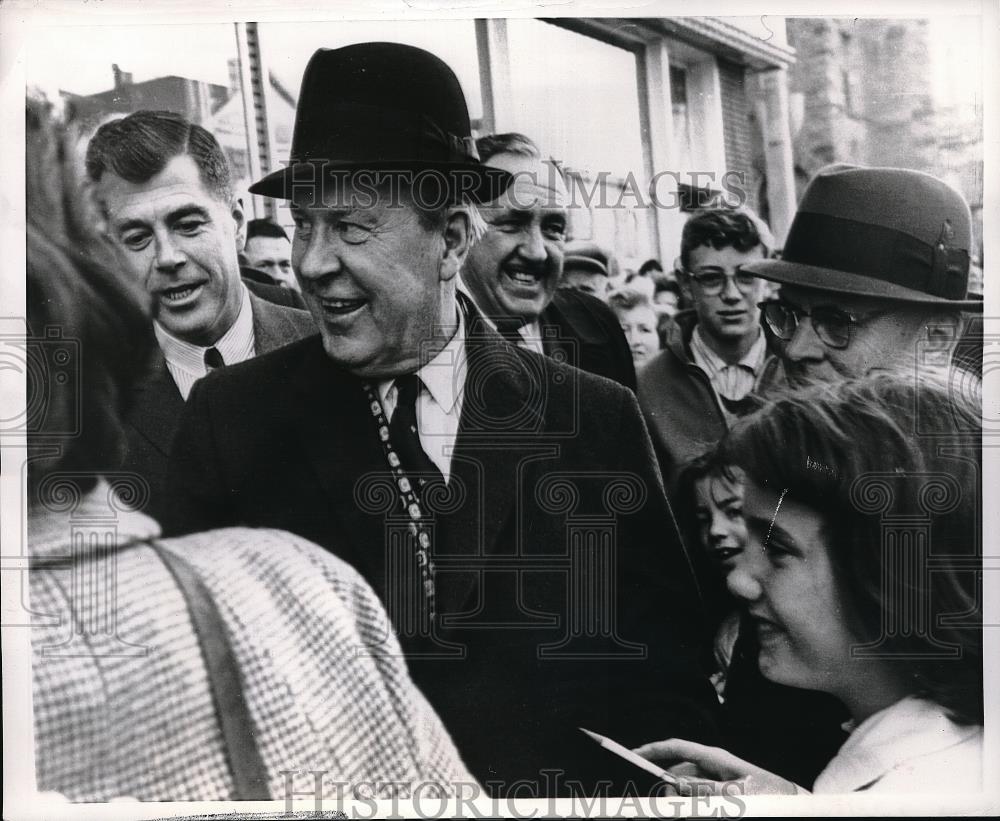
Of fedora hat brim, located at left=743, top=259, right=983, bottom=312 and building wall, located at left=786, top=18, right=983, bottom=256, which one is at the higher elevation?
building wall, located at left=786, top=18, right=983, bottom=256

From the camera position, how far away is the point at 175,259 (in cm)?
375

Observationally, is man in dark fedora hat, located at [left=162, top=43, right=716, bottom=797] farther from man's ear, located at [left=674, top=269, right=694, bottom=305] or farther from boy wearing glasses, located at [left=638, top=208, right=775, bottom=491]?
man's ear, located at [left=674, top=269, right=694, bottom=305]

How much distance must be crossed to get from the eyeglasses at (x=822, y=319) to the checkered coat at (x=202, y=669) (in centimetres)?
166

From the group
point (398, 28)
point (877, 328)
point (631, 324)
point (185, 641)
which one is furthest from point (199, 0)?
point (877, 328)

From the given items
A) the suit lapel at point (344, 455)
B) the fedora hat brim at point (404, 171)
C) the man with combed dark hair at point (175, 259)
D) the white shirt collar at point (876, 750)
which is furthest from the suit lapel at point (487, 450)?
the white shirt collar at point (876, 750)

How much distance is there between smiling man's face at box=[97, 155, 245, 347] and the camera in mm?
3740

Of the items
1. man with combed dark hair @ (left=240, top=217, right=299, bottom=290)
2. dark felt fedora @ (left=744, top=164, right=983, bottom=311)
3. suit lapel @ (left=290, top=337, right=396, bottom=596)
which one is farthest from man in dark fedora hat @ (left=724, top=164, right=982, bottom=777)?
man with combed dark hair @ (left=240, top=217, right=299, bottom=290)

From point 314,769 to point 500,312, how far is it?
1.68 m

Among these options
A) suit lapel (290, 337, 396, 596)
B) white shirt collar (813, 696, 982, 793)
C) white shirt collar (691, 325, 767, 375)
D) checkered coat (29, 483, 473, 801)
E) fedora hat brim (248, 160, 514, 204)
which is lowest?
white shirt collar (813, 696, 982, 793)

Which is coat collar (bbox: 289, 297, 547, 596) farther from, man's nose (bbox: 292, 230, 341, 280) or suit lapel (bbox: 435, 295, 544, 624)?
man's nose (bbox: 292, 230, 341, 280)

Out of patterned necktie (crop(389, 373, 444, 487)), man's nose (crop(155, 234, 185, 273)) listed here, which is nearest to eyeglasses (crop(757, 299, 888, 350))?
patterned necktie (crop(389, 373, 444, 487))

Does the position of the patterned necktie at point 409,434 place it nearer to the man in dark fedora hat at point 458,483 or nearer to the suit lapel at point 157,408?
the man in dark fedora hat at point 458,483

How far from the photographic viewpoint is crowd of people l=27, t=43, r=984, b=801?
3.75m

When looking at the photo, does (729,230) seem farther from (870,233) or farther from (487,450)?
(487,450)
